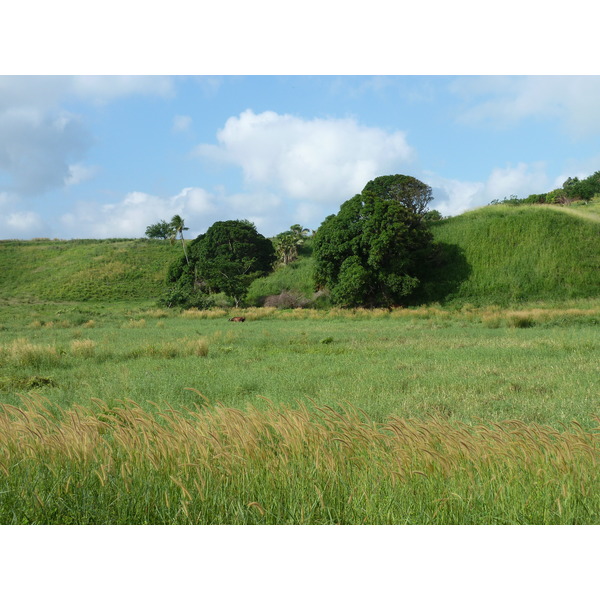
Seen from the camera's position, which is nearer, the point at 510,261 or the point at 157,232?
the point at 510,261

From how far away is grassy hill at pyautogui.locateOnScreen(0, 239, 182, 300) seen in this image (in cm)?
5381

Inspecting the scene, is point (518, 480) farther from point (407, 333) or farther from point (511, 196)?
point (511, 196)

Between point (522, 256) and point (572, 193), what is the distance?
36.9m

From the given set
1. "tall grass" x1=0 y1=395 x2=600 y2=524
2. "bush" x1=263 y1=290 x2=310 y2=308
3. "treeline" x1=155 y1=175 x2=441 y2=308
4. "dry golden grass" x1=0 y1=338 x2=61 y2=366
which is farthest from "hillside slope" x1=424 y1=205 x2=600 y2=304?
"tall grass" x1=0 y1=395 x2=600 y2=524

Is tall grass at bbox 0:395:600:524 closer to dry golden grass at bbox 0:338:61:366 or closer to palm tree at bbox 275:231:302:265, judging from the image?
dry golden grass at bbox 0:338:61:366

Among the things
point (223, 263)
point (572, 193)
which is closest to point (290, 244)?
point (223, 263)

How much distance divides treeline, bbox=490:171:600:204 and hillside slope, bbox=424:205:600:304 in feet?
82.1

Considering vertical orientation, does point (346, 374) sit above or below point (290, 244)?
below

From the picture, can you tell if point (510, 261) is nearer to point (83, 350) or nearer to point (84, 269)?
point (83, 350)

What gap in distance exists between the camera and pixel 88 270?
6056 centimetres

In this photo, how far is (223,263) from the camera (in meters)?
40.7

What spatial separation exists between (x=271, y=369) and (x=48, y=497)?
696cm

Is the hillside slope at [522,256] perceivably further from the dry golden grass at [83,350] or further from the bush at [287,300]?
the dry golden grass at [83,350]

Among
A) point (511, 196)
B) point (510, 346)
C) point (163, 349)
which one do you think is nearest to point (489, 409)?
point (510, 346)
